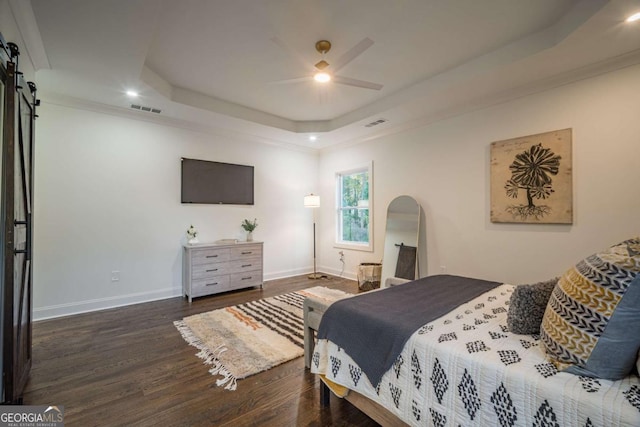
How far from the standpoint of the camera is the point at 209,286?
4.15 metres

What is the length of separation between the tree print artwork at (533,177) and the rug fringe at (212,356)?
11.2ft

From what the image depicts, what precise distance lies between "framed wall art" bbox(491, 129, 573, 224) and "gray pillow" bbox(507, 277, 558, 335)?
2070 mm

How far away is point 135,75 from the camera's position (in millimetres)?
2922

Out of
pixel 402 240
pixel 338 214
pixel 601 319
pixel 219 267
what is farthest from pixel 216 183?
pixel 601 319

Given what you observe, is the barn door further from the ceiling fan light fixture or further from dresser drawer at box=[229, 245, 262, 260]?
dresser drawer at box=[229, 245, 262, 260]

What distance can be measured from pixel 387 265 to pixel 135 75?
160 inches

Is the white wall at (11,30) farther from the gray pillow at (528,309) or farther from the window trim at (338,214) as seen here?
the window trim at (338,214)

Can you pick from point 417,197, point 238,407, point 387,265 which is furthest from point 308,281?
point 238,407

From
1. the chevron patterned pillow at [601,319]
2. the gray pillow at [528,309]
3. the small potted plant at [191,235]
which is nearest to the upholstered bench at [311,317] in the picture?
the gray pillow at [528,309]

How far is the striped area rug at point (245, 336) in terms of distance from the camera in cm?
228

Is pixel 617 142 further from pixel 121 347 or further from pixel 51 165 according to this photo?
pixel 51 165

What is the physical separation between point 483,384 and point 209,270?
3.81m

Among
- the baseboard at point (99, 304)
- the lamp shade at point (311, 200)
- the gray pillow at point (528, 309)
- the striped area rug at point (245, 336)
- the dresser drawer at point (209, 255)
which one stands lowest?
the striped area rug at point (245, 336)

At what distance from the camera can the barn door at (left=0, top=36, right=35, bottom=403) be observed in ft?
5.18
